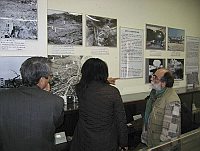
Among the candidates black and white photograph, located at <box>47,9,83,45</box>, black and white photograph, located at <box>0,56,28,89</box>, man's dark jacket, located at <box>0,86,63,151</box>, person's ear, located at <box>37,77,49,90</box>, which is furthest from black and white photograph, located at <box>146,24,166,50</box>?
man's dark jacket, located at <box>0,86,63,151</box>

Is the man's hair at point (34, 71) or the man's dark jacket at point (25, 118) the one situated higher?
the man's hair at point (34, 71)

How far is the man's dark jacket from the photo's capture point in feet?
5.04

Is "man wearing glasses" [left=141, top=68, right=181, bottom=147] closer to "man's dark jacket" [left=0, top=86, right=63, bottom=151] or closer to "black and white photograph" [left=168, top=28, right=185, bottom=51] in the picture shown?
"man's dark jacket" [left=0, top=86, right=63, bottom=151]

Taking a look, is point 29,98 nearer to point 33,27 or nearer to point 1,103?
point 1,103

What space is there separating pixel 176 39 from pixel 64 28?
2252 mm

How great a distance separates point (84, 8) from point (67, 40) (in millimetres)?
459

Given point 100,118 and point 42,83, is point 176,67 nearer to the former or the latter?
point 100,118

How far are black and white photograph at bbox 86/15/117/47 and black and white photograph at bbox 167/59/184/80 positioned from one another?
131cm

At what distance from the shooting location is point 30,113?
5.12 feet

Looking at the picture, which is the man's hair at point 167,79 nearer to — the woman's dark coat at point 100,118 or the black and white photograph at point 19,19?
the woman's dark coat at point 100,118

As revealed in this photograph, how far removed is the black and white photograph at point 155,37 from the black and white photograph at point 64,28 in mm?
1264

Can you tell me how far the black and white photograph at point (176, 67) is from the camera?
4186 mm

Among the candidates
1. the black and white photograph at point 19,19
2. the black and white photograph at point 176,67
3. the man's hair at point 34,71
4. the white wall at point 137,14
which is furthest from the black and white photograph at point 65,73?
the black and white photograph at point 176,67

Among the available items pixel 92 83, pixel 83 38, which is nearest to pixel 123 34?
pixel 83 38
